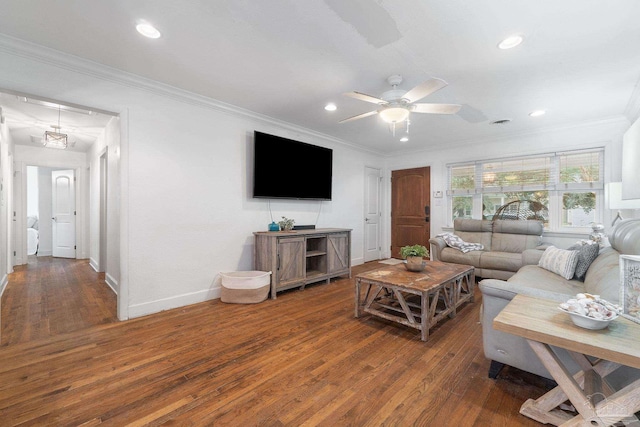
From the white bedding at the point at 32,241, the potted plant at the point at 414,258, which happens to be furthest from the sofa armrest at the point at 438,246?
the white bedding at the point at 32,241

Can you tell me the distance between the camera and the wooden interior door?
18.9 feet

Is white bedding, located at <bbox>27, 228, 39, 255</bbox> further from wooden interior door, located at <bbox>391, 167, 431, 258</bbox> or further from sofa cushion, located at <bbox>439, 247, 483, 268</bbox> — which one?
sofa cushion, located at <bbox>439, 247, 483, 268</bbox>

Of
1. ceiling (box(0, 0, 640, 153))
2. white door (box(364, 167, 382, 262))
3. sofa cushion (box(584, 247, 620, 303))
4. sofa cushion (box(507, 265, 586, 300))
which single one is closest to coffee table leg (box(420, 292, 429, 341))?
sofa cushion (box(507, 265, 586, 300))

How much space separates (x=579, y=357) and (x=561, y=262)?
183cm

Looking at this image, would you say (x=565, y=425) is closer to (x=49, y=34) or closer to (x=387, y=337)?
(x=387, y=337)

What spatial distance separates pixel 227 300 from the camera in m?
3.30

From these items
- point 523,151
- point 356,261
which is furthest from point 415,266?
point 523,151

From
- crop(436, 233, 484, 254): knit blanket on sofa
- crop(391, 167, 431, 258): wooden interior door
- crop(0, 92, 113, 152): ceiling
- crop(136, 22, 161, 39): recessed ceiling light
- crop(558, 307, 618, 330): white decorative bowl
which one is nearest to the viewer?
crop(558, 307, 618, 330): white decorative bowl

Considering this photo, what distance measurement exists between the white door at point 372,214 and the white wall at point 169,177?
101 inches

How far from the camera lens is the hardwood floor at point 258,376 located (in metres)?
1.50

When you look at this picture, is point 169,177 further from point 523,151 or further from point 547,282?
point 523,151

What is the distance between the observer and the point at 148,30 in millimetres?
2031

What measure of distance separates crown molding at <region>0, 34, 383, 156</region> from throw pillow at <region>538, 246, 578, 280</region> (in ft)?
12.8

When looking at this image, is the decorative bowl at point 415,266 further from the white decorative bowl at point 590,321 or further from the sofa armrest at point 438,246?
the sofa armrest at point 438,246
